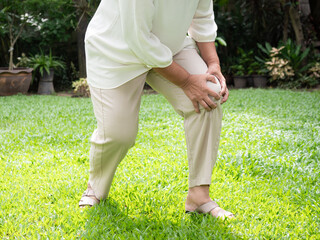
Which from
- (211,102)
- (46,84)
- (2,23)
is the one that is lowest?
(46,84)

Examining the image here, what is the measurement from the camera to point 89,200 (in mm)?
2066

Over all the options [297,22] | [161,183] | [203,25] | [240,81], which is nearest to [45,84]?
[240,81]

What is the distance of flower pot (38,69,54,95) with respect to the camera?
8695 millimetres

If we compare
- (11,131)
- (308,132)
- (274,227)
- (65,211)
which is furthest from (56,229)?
(308,132)

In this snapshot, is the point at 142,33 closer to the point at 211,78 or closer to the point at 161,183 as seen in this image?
the point at 211,78

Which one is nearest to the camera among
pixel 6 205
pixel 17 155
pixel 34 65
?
pixel 6 205

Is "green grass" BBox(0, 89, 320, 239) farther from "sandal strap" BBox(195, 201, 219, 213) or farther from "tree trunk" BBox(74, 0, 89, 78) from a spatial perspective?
"tree trunk" BBox(74, 0, 89, 78)

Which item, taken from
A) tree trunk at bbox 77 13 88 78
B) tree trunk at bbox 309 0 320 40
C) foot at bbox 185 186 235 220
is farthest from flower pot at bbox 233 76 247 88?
foot at bbox 185 186 235 220

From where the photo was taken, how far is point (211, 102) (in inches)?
71.3

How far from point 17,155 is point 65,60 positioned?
742cm

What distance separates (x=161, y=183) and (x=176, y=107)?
27.1 inches

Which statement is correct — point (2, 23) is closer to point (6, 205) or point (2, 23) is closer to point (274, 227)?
point (6, 205)

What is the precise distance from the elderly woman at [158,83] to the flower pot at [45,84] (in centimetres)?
707

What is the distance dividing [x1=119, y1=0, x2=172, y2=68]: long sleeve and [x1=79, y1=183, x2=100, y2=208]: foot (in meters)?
0.79
